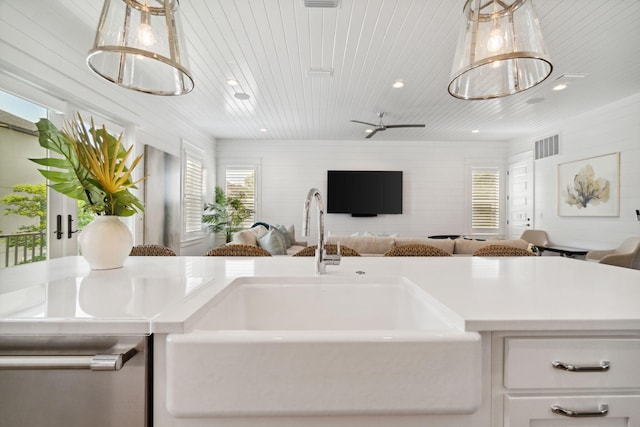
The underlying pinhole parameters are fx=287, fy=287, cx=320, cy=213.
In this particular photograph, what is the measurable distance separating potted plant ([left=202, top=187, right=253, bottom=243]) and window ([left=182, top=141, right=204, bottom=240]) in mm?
197

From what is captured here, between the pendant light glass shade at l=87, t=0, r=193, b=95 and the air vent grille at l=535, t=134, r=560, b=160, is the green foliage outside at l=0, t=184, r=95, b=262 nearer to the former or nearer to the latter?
A: the pendant light glass shade at l=87, t=0, r=193, b=95

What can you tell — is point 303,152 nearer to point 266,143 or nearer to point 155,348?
point 266,143

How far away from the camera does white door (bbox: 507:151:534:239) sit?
559cm

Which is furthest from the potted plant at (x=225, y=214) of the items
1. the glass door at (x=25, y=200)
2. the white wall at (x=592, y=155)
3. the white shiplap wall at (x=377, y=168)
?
the white wall at (x=592, y=155)

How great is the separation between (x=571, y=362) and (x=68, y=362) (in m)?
1.10

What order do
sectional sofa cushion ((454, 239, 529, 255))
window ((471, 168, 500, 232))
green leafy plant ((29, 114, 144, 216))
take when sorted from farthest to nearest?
window ((471, 168, 500, 232)) → sectional sofa cushion ((454, 239, 529, 255)) → green leafy plant ((29, 114, 144, 216))

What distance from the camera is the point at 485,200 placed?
6.29 meters

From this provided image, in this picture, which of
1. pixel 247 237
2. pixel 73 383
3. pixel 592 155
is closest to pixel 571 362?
pixel 73 383

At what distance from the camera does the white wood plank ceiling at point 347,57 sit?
2.23 m

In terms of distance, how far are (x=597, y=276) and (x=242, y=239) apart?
10.2 ft

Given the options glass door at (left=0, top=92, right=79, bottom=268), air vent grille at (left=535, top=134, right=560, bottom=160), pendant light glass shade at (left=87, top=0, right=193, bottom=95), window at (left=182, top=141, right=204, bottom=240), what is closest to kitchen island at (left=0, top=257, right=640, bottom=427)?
pendant light glass shade at (left=87, top=0, right=193, bottom=95)

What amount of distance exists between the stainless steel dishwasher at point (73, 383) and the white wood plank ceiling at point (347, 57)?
7.90 ft

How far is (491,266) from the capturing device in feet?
4.27

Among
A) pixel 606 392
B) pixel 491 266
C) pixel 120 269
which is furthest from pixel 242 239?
pixel 606 392
